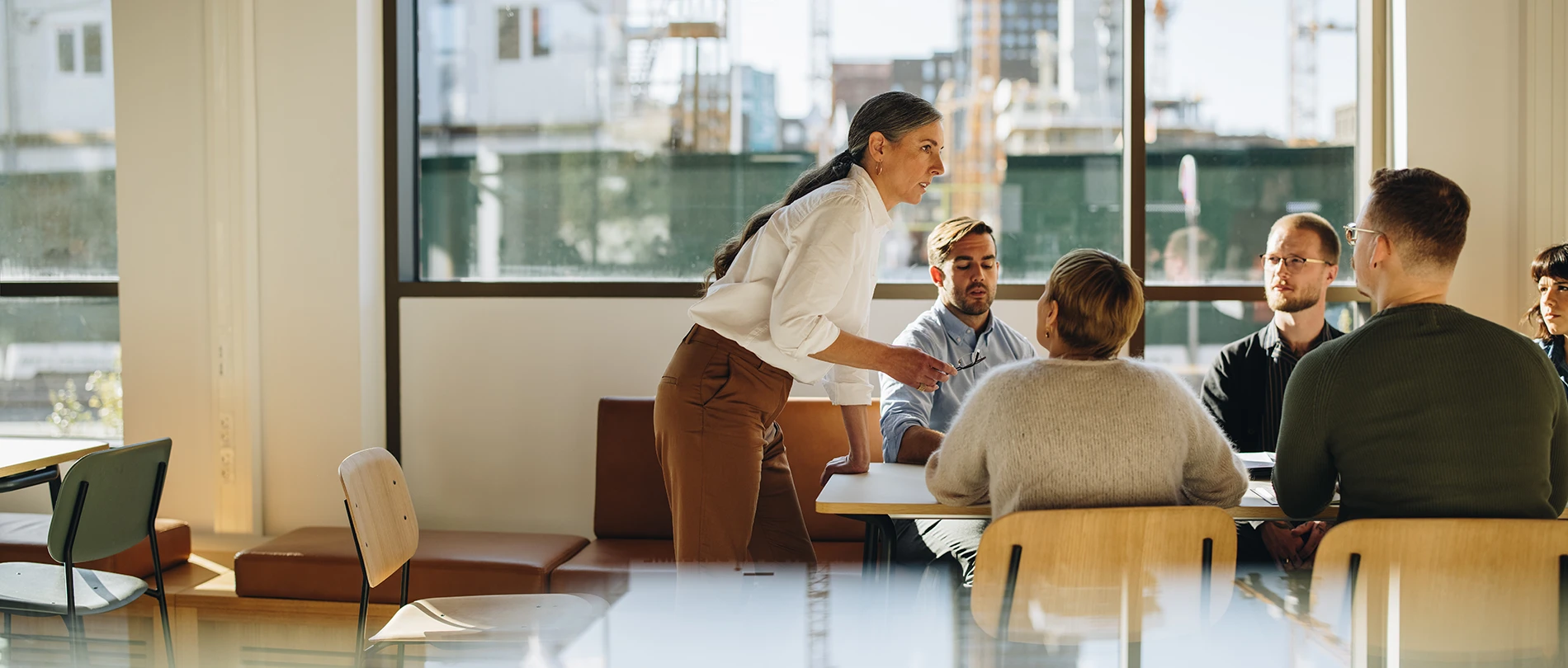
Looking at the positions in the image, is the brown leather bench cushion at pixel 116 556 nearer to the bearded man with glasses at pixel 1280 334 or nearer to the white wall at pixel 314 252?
the white wall at pixel 314 252

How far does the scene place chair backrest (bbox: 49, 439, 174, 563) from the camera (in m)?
2.40

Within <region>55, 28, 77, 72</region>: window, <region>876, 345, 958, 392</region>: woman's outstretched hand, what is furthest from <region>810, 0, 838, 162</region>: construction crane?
<region>55, 28, 77, 72</region>: window

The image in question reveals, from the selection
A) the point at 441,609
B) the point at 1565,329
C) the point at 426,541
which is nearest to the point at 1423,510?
the point at 1565,329

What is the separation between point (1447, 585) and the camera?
57.1 inches

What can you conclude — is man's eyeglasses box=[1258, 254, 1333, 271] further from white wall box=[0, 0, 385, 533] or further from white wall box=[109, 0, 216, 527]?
white wall box=[109, 0, 216, 527]

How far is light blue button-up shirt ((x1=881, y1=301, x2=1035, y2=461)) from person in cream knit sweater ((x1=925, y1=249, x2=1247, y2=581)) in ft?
2.51

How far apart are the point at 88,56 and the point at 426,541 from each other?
247cm

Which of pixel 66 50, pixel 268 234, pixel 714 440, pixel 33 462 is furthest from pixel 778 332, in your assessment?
pixel 66 50

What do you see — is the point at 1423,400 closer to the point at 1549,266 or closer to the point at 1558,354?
the point at 1558,354

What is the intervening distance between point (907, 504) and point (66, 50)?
13.0ft

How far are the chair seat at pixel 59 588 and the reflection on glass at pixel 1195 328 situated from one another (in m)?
3.04

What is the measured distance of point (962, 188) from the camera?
12.1 feet

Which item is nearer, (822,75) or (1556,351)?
(1556,351)

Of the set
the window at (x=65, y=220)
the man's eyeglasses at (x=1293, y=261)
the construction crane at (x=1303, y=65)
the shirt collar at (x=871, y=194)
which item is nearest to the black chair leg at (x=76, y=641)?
the shirt collar at (x=871, y=194)
